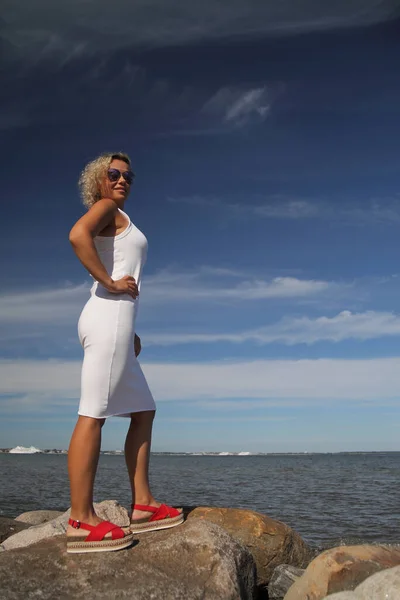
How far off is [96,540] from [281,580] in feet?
11.8

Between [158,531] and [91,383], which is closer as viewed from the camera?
[91,383]

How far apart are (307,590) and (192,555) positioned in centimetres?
169

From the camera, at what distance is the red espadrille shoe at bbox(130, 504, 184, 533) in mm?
5082

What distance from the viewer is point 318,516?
56.6ft

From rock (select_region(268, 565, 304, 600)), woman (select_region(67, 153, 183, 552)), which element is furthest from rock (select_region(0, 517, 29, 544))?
woman (select_region(67, 153, 183, 552))

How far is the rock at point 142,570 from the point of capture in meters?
4.23

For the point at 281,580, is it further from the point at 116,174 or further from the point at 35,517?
the point at 35,517

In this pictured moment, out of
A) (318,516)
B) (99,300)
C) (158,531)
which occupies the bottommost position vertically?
(318,516)

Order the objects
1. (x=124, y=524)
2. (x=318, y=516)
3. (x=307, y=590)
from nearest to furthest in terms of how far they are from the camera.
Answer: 1. (x=307, y=590)
2. (x=124, y=524)
3. (x=318, y=516)

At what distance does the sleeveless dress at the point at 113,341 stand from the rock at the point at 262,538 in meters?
3.45

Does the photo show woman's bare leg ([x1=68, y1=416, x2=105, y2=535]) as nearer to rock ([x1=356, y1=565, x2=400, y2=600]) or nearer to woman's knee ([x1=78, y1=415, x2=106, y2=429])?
woman's knee ([x1=78, y1=415, x2=106, y2=429])

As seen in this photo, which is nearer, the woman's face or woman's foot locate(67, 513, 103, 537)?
woman's foot locate(67, 513, 103, 537)

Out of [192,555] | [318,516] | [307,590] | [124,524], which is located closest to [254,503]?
[318,516]

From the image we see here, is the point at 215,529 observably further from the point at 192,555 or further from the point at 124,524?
the point at 124,524
